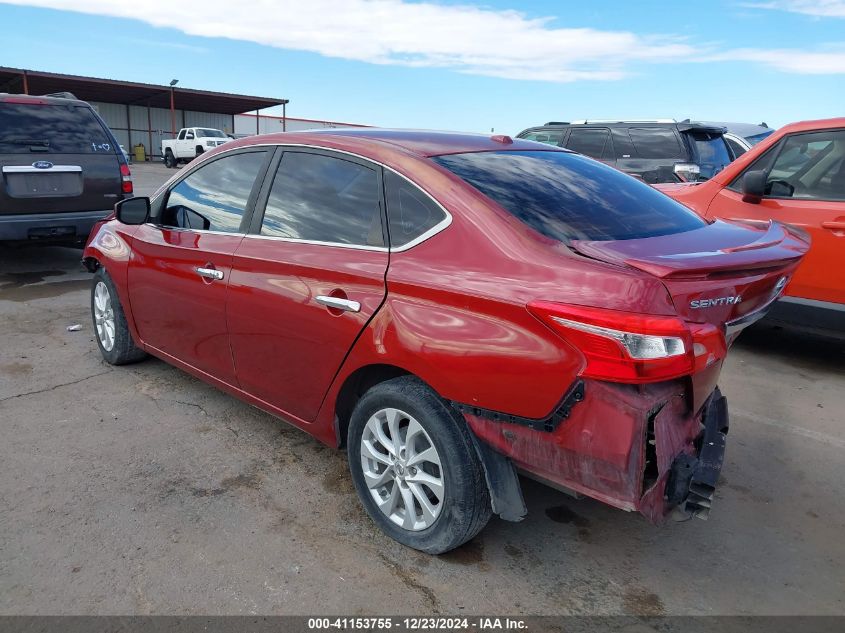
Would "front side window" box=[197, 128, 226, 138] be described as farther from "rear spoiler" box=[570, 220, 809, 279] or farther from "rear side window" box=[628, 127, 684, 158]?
"rear spoiler" box=[570, 220, 809, 279]

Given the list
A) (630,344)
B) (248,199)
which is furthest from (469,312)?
(248,199)

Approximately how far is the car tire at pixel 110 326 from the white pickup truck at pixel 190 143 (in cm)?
2743

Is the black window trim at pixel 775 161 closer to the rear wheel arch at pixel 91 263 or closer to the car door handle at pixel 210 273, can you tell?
the car door handle at pixel 210 273

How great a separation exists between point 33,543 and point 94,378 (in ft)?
6.43

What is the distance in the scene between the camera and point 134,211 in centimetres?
394

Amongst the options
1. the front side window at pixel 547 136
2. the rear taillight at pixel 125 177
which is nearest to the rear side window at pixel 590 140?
the front side window at pixel 547 136

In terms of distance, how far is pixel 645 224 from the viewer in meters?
2.77

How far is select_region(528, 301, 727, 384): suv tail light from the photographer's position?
6.63ft

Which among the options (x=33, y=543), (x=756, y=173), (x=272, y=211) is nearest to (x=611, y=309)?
(x=272, y=211)

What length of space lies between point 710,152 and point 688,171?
1084 millimetres

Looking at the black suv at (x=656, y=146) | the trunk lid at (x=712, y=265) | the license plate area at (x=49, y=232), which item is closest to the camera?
the trunk lid at (x=712, y=265)

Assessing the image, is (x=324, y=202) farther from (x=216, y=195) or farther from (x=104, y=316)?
(x=104, y=316)

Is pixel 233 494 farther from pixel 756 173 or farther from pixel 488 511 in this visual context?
pixel 756 173

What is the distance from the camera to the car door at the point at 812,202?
4.73 meters
